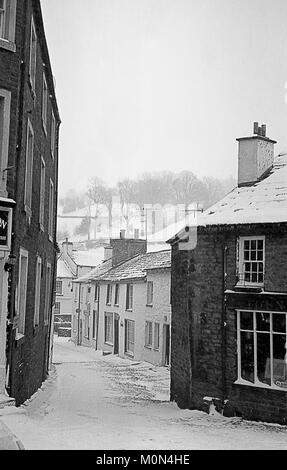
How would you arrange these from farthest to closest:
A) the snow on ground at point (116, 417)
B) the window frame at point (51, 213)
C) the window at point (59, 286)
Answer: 1. the window at point (59, 286)
2. the window frame at point (51, 213)
3. the snow on ground at point (116, 417)

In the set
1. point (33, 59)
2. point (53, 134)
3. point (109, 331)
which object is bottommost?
point (109, 331)

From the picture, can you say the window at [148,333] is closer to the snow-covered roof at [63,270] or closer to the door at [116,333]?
the door at [116,333]

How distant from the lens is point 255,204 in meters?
8.77

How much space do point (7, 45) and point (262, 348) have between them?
537 cm

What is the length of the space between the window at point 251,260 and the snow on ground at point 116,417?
2092mm

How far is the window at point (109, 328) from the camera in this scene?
63.7 ft

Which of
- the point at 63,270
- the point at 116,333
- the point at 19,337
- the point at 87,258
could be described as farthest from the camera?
the point at 63,270

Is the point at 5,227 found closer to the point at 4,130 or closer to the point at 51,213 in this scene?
the point at 4,130

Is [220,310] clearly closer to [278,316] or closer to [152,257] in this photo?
[278,316]

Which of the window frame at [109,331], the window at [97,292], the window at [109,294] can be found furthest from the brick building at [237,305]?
the window at [97,292]

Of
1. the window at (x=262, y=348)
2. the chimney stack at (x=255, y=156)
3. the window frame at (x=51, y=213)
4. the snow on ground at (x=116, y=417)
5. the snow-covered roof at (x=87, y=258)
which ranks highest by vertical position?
the chimney stack at (x=255, y=156)

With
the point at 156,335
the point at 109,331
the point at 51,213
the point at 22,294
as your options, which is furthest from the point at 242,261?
the point at 109,331

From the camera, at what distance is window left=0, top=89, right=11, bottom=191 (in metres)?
5.63

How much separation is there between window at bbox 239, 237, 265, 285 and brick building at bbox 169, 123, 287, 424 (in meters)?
0.02
